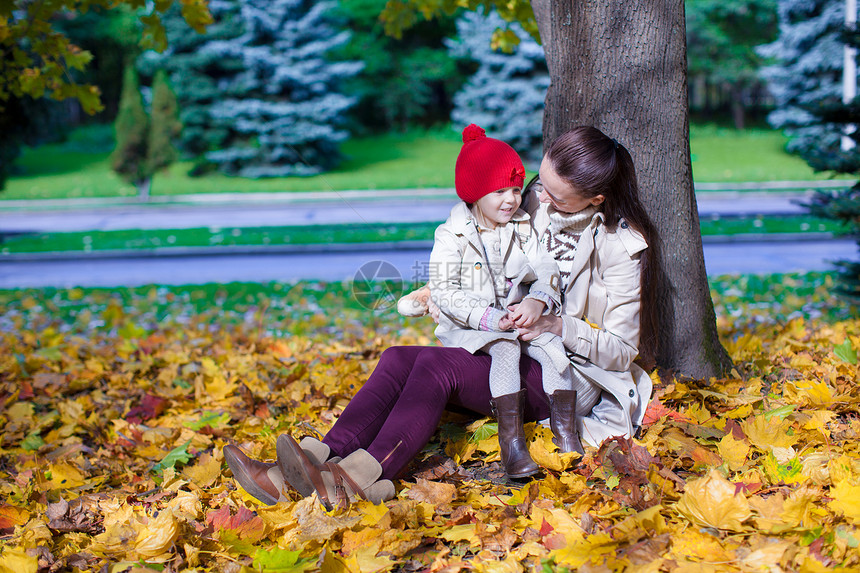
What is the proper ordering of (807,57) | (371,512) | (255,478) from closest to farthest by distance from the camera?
(371,512) < (255,478) < (807,57)

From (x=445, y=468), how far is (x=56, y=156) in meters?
30.9

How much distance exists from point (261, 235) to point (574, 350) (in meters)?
10.9

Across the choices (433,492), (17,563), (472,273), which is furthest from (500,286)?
(17,563)

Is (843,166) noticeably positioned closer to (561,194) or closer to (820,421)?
(820,421)

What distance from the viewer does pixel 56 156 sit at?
28859 millimetres

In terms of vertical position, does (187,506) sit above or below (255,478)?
below

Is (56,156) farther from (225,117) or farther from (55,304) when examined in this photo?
(55,304)

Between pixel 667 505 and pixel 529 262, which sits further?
pixel 529 262

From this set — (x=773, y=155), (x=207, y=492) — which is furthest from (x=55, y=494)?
(x=773, y=155)

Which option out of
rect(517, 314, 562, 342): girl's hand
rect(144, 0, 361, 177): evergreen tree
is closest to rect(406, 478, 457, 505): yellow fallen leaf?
rect(517, 314, 562, 342): girl's hand

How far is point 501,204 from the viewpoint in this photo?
8.16 ft

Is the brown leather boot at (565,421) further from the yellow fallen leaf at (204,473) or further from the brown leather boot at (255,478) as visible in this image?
the yellow fallen leaf at (204,473)

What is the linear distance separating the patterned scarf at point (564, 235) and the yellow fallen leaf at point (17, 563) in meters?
1.82

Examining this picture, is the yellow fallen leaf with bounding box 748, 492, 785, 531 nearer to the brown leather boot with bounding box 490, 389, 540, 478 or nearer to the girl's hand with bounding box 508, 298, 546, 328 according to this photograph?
the brown leather boot with bounding box 490, 389, 540, 478
